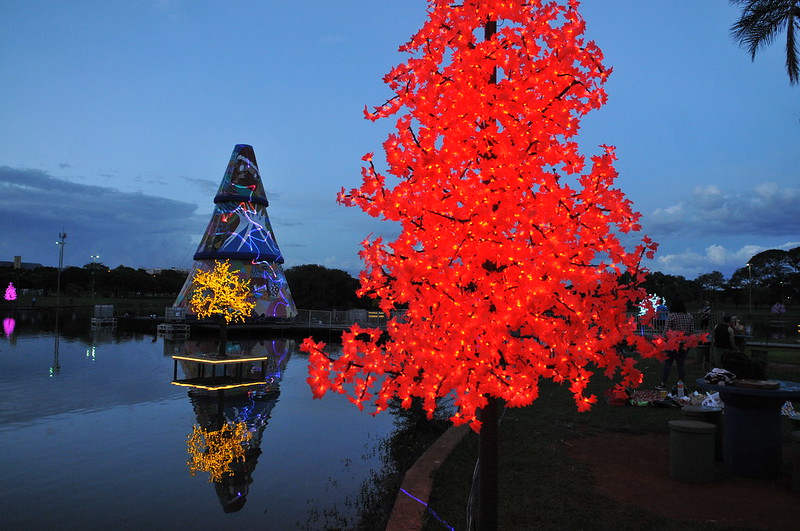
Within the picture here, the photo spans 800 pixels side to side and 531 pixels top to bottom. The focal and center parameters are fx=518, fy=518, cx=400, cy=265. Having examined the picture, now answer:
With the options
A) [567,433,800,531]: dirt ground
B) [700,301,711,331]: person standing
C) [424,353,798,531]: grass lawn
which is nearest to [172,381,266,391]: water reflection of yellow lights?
[424,353,798,531]: grass lawn

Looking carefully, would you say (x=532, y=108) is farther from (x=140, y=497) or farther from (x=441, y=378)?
(x=140, y=497)

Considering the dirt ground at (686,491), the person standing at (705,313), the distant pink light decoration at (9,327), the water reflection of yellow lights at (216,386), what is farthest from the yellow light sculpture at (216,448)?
the distant pink light decoration at (9,327)

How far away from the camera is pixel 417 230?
427cm

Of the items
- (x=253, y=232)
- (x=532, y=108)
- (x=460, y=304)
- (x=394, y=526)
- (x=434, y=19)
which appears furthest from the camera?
(x=253, y=232)

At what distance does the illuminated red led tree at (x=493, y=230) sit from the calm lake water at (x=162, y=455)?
369cm

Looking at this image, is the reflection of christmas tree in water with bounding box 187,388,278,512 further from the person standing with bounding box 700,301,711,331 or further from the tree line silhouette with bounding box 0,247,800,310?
the tree line silhouette with bounding box 0,247,800,310

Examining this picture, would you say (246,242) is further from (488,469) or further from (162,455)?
(488,469)

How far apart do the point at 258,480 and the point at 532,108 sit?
6792 mm

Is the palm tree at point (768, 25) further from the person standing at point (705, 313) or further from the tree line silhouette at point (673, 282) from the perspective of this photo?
the tree line silhouette at point (673, 282)

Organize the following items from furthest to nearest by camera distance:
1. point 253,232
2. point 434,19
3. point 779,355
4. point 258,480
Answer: point 253,232, point 779,355, point 258,480, point 434,19

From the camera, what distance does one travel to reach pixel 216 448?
31.5 feet

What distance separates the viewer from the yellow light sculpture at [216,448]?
8.47 meters

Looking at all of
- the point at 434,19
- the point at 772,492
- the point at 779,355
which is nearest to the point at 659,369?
the point at 779,355

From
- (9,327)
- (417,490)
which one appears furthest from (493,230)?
(9,327)
